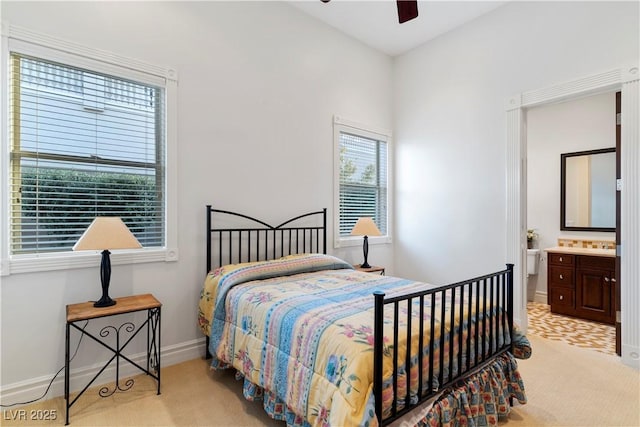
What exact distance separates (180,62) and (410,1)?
6.25 ft

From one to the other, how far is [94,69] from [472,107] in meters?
3.61

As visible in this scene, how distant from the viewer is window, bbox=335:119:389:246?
13.1 feet

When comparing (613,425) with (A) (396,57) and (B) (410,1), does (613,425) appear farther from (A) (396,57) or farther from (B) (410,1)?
(A) (396,57)

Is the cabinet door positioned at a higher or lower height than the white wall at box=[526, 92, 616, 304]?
lower

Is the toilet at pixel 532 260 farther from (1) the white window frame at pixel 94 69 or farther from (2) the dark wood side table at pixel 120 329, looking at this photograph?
(2) the dark wood side table at pixel 120 329

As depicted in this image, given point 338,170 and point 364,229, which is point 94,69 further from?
point 364,229

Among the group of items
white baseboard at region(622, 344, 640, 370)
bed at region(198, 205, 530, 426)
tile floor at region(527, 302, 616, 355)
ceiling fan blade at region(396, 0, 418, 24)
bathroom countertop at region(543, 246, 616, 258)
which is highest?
ceiling fan blade at region(396, 0, 418, 24)

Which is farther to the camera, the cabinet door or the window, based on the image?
the window

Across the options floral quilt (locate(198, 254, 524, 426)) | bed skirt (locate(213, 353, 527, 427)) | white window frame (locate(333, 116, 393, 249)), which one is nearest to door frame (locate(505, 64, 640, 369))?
bed skirt (locate(213, 353, 527, 427))

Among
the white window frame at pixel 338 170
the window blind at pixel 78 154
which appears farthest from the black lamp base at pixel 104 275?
the white window frame at pixel 338 170

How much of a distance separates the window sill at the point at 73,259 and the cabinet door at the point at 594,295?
445 centimetres

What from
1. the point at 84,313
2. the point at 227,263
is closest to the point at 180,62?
the point at 227,263

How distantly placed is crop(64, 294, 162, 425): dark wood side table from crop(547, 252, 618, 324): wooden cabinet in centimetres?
444

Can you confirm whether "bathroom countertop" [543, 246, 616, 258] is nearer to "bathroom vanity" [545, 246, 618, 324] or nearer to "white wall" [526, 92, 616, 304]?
"bathroom vanity" [545, 246, 618, 324]
